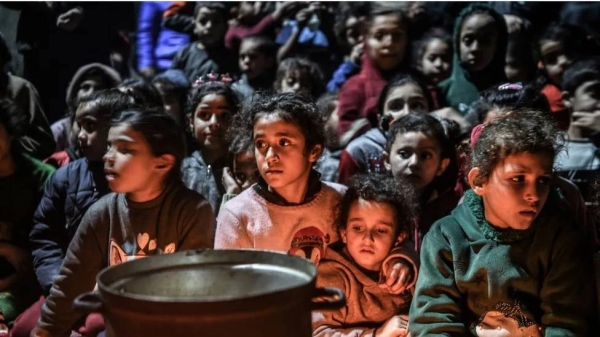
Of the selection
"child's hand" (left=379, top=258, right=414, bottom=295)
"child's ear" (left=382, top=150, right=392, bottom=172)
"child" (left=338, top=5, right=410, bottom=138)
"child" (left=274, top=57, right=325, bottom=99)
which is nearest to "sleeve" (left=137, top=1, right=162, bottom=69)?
"child" (left=274, top=57, right=325, bottom=99)

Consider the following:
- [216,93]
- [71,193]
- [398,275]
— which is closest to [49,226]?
[71,193]

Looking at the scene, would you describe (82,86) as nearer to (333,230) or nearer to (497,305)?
(333,230)

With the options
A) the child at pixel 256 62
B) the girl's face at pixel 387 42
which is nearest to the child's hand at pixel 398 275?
the girl's face at pixel 387 42

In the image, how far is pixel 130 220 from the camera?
2461 millimetres

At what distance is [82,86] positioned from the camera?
13.4 ft

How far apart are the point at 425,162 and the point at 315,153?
57 cm

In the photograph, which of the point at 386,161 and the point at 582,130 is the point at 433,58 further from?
the point at 386,161

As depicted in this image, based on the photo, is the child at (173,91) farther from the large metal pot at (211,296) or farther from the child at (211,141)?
the large metal pot at (211,296)

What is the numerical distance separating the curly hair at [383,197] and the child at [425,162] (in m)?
0.39

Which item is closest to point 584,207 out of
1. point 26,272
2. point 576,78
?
point 576,78

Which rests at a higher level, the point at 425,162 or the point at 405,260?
the point at 425,162

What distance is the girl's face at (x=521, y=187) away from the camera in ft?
6.59

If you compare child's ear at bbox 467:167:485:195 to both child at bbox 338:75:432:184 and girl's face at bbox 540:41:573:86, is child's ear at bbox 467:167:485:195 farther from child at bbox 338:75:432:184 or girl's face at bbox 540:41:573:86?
girl's face at bbox 540:41:573:86

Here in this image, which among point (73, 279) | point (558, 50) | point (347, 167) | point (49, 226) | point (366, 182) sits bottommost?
point (49, 226)
